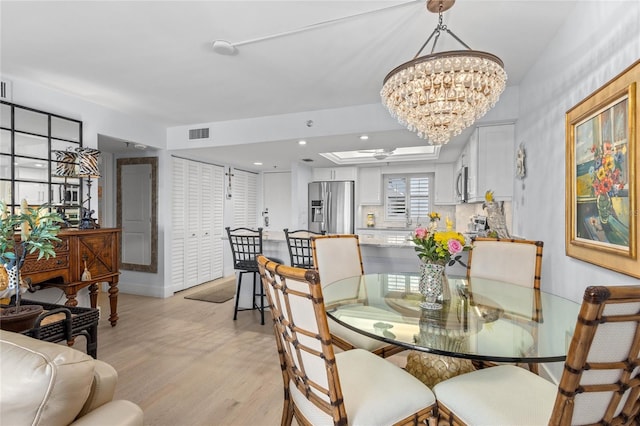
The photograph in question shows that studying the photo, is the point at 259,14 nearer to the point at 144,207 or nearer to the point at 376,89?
Result: the point at 376,89

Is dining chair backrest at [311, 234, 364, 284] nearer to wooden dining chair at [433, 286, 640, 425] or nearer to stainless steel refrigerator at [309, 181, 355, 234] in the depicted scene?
wooden dining chair at [433, 286, 640, 425]

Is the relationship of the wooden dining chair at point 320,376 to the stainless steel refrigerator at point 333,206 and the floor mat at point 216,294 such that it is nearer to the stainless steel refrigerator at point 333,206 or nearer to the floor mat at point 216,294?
the floor mat at point 216,294

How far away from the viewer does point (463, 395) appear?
1.19m

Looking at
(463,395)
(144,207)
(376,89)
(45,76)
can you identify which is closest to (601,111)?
(463,395)

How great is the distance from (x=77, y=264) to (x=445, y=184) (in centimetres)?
538

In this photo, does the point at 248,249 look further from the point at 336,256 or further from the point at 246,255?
the point at 336,256

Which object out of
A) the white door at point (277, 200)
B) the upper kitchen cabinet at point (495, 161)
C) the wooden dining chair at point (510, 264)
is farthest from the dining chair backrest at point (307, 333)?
the white door at point (277, 200)

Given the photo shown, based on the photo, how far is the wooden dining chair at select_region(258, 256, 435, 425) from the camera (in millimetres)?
1022

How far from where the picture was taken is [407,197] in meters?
6.35

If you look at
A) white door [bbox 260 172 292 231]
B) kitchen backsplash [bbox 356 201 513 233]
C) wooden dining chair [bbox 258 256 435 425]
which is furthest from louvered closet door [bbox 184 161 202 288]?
wooden dining chair [bbox 258 256 435 425]

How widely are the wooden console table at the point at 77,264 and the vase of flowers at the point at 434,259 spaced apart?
2699mm

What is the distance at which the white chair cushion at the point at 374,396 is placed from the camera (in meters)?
1.13

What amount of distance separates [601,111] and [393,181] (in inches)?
192

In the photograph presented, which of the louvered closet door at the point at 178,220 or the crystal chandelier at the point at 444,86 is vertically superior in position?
the crystal chandelier at the point at 444,86
